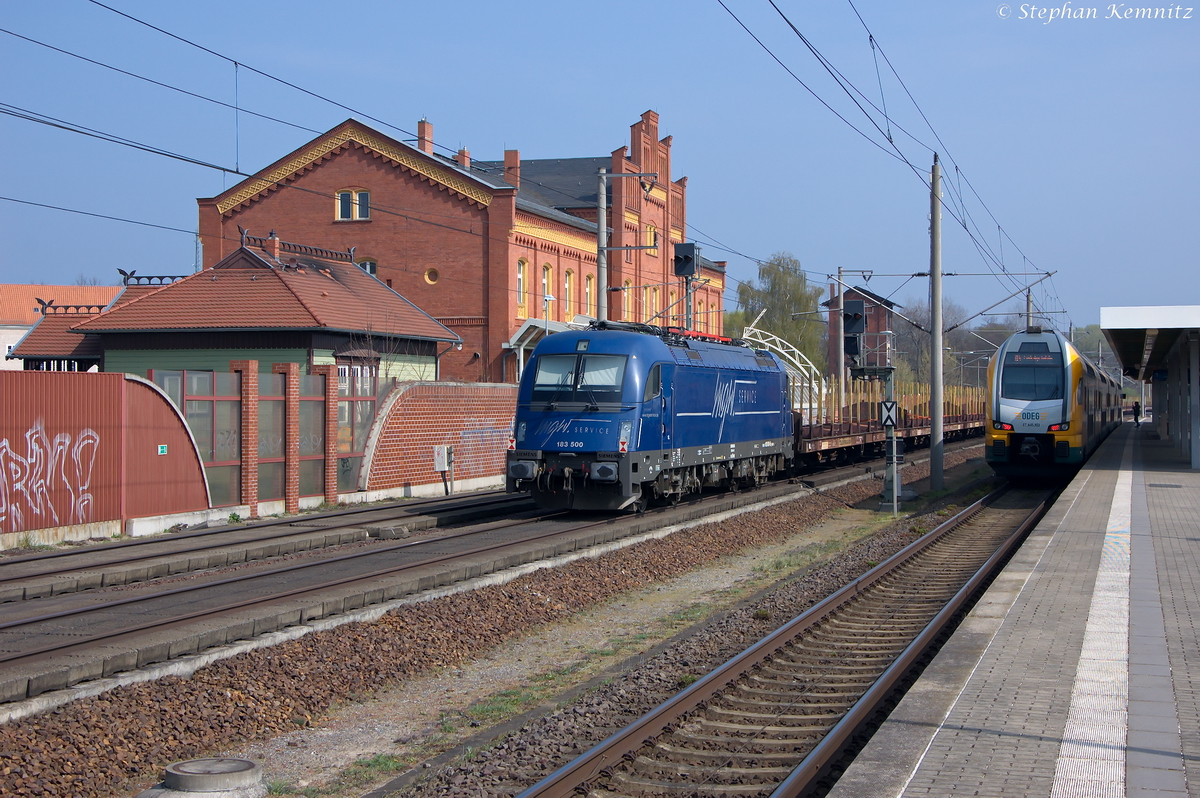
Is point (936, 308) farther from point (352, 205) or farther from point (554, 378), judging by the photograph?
point (352, 205)

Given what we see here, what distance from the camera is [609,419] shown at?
57.8ft

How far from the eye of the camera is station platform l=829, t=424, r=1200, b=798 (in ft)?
18.1

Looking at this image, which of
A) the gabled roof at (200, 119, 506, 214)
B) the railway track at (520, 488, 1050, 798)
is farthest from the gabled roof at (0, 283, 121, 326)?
the railway track at (520, 488, 1050, 798)

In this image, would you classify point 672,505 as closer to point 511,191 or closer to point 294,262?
point 294,262

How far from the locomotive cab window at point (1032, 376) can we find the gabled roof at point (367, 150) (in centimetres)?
2090

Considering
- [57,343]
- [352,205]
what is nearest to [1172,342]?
[352,205]

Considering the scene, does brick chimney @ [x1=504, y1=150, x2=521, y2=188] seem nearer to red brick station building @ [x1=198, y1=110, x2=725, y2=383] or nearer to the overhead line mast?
red brick station building @ [x1=198, y1=110, x2=725, y2=383]

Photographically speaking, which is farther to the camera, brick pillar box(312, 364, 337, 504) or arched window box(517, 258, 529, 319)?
arched window box(517, 258, 529, 319)

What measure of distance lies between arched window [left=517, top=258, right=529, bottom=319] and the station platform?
1144 inches

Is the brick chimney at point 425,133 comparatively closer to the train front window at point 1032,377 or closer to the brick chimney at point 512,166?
the brick chimney at point 512,166

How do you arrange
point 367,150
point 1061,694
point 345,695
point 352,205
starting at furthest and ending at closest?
point 352,205, point 367,150, point 345,695, point 1061,694

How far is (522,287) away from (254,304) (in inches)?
489

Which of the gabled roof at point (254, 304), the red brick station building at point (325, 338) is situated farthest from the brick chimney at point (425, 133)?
the gabled roof at point (254, 304)

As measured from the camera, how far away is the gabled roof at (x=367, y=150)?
131 ft
